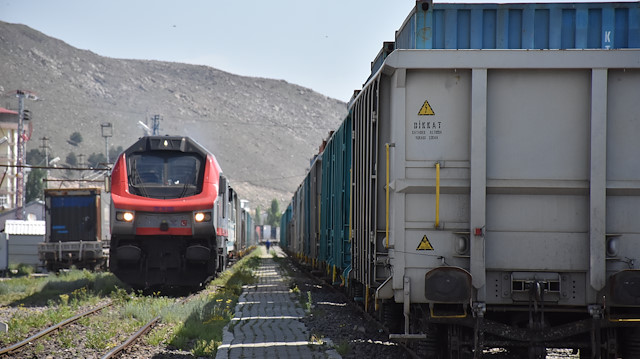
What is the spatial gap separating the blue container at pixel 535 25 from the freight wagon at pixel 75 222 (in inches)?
798

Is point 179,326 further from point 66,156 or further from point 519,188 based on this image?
point 66,156

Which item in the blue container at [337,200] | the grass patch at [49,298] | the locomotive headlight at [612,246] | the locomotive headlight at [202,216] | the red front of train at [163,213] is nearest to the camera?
the locomotive headlight at [612,246]

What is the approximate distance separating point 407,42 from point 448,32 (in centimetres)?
59

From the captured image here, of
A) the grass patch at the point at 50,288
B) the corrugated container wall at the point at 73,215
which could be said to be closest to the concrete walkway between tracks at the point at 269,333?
the grass patch at the point at 50,288

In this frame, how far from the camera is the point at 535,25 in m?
9.34

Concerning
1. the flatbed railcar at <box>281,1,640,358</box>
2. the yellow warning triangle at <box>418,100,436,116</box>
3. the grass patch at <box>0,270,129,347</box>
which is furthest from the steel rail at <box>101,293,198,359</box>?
the yellow warning triangle at <box>418,100,436,116</box>

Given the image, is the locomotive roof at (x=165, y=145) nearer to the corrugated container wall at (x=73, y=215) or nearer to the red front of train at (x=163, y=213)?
the red front of train at (x=163, y=213)

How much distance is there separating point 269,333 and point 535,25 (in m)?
5.68

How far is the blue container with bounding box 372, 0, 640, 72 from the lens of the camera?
9.38 meters

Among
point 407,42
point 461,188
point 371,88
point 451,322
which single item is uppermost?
point 407,42

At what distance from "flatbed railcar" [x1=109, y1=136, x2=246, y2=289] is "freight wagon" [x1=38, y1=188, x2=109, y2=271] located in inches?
443

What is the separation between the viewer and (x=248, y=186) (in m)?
188

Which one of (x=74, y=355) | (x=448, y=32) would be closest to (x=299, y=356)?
(x=74, y=355)

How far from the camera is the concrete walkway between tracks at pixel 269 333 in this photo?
9258 millimetres
